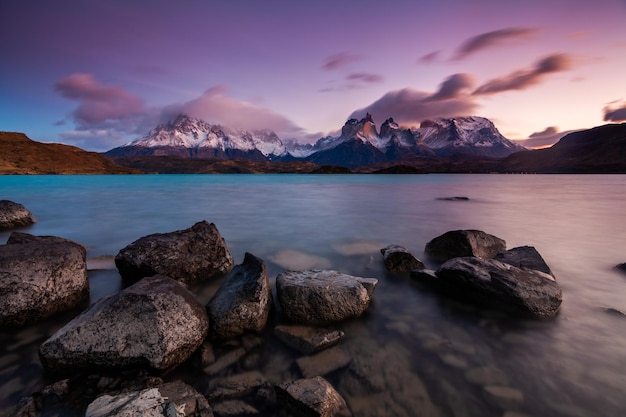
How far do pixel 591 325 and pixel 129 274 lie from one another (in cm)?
1094

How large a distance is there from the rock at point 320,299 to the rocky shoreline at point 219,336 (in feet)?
0.07

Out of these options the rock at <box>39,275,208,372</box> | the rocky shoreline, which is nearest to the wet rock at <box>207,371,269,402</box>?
the rocky shoreline

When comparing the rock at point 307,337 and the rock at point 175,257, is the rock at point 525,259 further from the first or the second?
the rock at point 175,257

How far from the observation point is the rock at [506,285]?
659 cm

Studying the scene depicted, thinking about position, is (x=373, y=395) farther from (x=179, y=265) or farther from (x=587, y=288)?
(x=587, y=288)

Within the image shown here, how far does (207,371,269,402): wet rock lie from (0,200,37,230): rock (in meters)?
18.4

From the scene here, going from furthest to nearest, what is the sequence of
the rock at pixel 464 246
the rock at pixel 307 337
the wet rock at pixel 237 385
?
the rock at pixel 464 246 < the rock at pixel 307 337 < the wet rock at pixel 237 385

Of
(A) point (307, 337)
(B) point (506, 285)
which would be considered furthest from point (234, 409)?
(B) point (506, 285)

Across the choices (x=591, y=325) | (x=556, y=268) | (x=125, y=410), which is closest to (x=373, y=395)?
(x=125, y=410)

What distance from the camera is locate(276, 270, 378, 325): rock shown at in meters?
6.11

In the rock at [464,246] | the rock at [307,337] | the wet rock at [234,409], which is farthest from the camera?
the rock at [464,246]

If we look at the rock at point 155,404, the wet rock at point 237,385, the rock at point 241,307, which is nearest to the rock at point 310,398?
the wet rock at point 237,385

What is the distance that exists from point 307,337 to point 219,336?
5.35 ft

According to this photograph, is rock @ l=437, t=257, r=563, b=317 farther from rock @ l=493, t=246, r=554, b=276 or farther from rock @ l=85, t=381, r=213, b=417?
rock @ l=85, t=381, r=213, b=417
